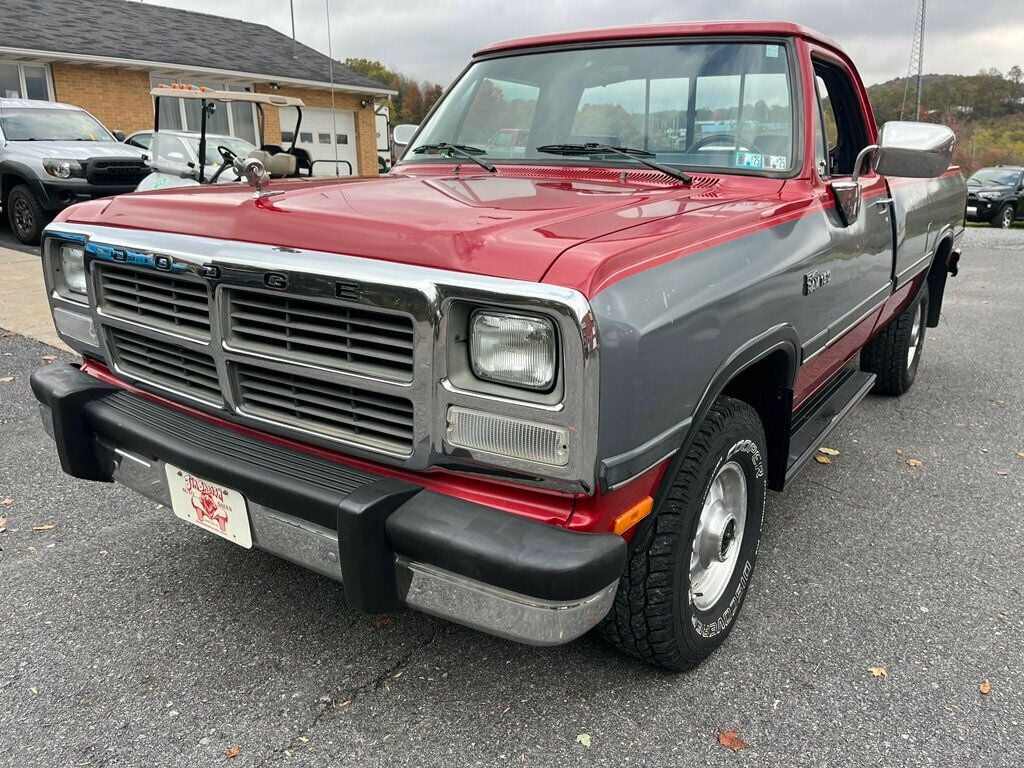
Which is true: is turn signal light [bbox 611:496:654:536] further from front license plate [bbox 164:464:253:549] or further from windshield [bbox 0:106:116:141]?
windshield [bbox 0:106:116:141]

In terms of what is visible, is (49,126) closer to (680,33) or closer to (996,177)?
(680,33)

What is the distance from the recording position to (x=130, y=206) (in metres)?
2.58

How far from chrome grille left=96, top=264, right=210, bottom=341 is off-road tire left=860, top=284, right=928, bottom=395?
3981 mm

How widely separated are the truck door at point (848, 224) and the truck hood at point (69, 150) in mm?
9536

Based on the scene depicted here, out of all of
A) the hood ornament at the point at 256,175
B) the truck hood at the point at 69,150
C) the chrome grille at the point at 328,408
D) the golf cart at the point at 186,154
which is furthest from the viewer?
the truck hood at the point at 69,150

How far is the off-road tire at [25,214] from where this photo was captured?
10.3m

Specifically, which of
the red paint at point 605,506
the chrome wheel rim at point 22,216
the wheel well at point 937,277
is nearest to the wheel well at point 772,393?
the red paint at point 605,506

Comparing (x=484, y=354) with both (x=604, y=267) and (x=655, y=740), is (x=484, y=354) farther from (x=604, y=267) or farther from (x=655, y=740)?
(x=655, y=740)

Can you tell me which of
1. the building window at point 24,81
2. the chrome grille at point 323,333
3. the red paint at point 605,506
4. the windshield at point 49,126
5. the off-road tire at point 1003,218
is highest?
the building window at point 24,81

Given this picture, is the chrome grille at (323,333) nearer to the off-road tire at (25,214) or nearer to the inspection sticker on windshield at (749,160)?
the inspection sticker on windshield at (749,160)

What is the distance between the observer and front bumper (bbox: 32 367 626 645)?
69.7 inches

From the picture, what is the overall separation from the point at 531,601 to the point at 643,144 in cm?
196

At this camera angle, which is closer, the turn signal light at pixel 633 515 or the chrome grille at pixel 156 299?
the turn signal light at pixel 633 515

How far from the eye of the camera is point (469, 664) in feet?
8.18
